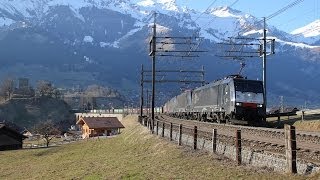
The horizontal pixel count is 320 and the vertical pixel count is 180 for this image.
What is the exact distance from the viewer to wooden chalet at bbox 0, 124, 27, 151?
91.4 meters

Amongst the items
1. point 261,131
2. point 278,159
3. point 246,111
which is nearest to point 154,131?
point 246,111

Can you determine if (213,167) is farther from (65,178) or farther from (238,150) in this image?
(65,178)

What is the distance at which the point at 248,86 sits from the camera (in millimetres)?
38750

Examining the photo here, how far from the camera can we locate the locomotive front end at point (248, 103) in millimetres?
37594

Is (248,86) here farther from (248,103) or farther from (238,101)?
(238,101)

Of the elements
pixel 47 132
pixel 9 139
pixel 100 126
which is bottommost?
pixel 9 139

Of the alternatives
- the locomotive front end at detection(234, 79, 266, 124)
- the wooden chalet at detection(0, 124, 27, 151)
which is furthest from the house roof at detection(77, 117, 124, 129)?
the locomotive front end at detection(234, 79, 266, 124)

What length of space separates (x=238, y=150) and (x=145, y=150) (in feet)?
40.3

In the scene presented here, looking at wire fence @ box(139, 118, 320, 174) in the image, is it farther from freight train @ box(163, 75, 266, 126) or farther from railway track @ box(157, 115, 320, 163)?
freight train @ box(163, 75, 266, 126)

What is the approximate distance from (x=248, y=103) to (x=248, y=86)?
1.60 m

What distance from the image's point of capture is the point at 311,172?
14.1 m

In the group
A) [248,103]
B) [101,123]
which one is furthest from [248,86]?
[101,123]

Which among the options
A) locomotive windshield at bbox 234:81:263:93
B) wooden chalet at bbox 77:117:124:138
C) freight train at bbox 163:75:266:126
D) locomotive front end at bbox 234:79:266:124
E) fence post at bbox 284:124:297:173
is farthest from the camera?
wooden chalet at bbox 77:117:124:138

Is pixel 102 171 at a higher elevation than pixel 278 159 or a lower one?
lower
